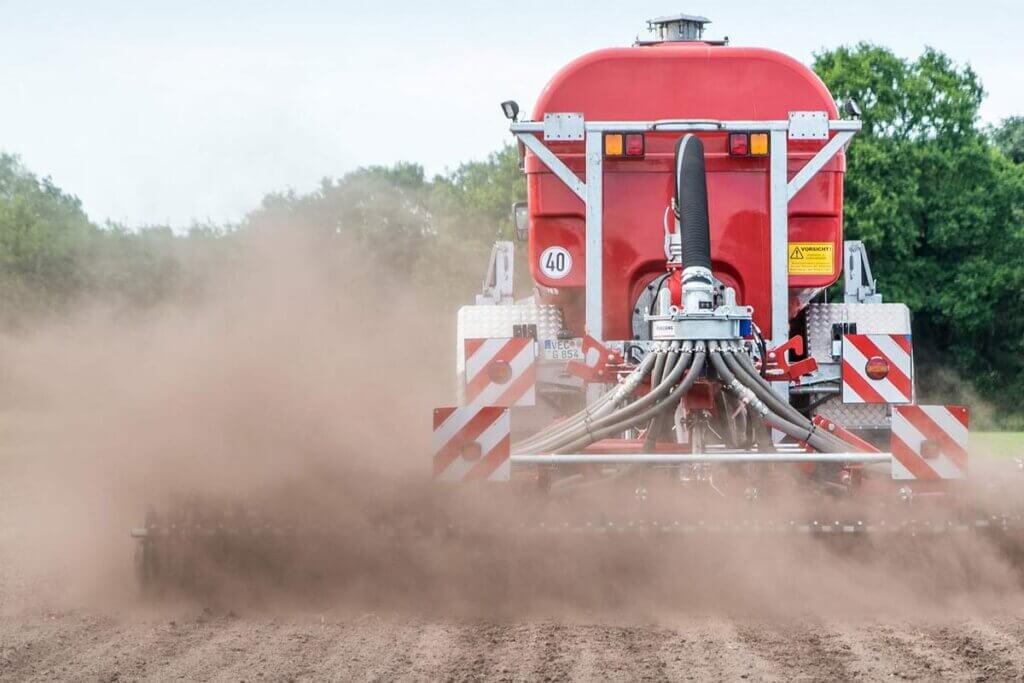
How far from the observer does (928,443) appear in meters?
7.17

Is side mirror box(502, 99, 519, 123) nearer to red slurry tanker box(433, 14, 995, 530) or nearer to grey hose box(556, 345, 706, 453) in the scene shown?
red slurry tanker box(433, 14, 995, 530)

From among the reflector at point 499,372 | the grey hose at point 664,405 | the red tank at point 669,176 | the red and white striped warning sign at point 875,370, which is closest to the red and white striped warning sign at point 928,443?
the red and white striped warning sign at point 875,370

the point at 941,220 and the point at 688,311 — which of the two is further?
the point at 941,220

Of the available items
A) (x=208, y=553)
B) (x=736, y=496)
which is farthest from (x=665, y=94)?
(x=208, y=553)

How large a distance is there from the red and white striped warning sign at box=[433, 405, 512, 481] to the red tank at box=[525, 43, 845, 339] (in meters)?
1.65

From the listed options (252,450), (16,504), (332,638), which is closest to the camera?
(332,638)

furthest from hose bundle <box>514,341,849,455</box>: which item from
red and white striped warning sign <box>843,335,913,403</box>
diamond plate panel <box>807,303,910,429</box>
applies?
diamond plate panel <box>807,303,910,429</box>

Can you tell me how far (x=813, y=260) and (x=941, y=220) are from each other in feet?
95.1

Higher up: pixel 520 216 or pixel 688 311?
pixel 520 216

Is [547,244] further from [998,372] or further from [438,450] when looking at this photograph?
[998,372]

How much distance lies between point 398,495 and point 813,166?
3584mm

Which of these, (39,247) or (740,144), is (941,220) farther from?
(740,144)

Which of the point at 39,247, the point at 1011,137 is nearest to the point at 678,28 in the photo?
the point at 39,247

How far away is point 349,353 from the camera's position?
1055cm
